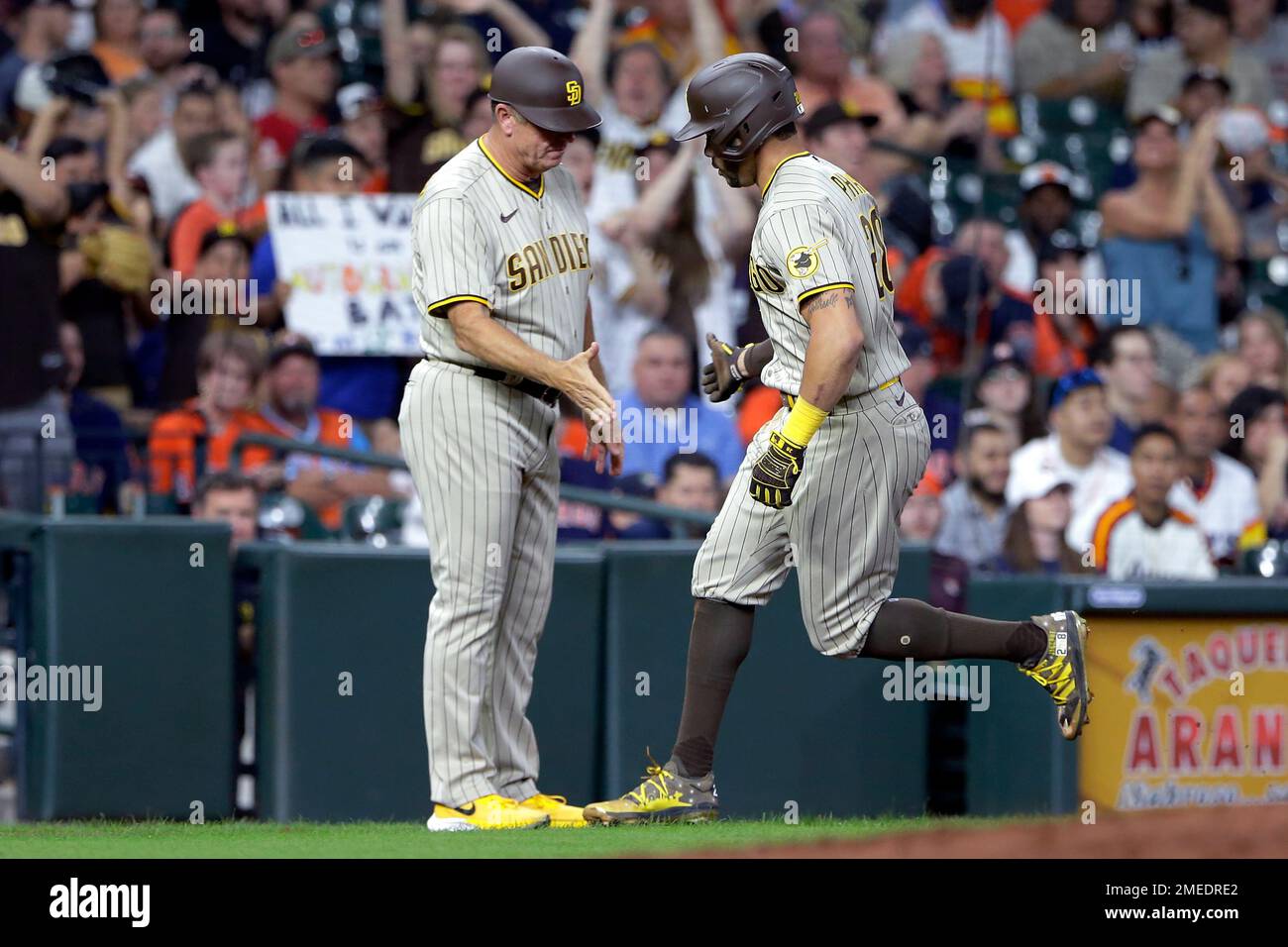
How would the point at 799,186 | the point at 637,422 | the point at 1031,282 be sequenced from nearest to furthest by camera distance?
1. the point at 799,186
2. the point at 637,422
3. the point at 1031,282

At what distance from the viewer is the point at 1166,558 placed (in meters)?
7.95

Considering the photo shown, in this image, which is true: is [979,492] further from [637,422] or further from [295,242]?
[295,242]

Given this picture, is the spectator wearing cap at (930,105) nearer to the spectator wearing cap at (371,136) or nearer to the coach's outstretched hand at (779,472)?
the spectator wearing cap at (371,136)

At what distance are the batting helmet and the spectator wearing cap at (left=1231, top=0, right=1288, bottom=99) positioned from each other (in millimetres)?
6842

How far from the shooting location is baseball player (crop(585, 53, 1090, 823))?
195 inches

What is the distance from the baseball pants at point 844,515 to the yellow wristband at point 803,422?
14cm

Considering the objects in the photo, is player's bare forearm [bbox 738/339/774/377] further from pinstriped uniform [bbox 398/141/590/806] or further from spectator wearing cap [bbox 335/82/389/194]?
spectator wearing cap [bbox 335/82/389/194]

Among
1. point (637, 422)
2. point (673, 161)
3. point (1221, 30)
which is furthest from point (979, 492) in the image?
point (1221, 30)

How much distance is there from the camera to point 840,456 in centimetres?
512

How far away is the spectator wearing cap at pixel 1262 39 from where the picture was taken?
442 inches

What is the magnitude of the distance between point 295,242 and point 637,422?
5.67ft

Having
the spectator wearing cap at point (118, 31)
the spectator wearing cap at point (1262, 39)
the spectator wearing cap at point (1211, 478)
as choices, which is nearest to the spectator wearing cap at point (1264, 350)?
the spectator wearing cap at point (1211, 478)

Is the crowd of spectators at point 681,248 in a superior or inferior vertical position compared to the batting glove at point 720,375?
superior

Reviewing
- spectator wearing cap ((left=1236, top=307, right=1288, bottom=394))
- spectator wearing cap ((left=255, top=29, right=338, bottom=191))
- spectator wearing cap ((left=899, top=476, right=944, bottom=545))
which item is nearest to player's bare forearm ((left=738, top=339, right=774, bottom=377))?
spectator wearing cap ((left=899, top=476, right=944, bottom=545))
